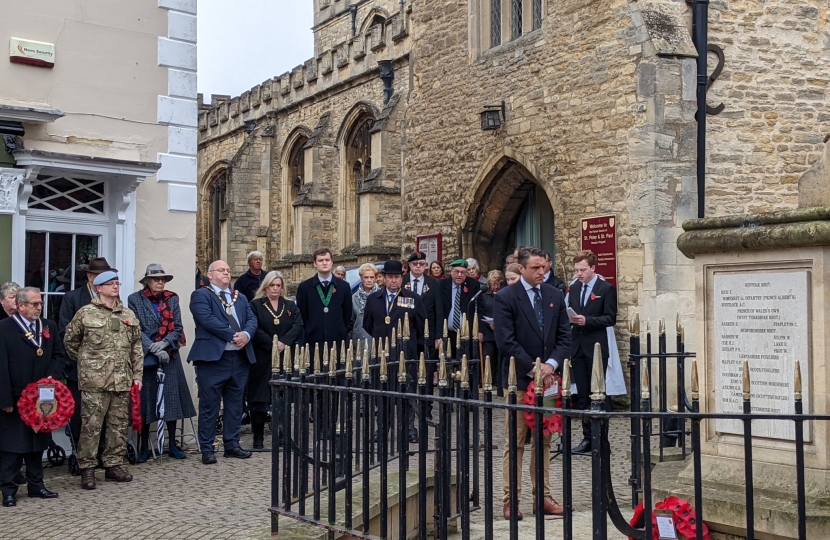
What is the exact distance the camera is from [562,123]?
14328 millimetres

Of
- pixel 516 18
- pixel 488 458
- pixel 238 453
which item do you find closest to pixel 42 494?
pixel 238 453

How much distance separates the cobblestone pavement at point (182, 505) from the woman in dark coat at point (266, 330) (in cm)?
77

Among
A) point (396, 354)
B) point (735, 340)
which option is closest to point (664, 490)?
point (735, 340)

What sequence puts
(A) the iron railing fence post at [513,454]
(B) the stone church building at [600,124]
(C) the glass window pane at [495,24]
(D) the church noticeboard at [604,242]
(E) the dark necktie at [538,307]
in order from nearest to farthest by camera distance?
(A) the iron railing fence post at [513,454]
(E) the dark necktie at [538,307]
(B) the stone church building at [600,124]
(D) the church noticeboard at [604,242]
(C) the glass window pane at [495,24]

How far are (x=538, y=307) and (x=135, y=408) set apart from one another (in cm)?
382

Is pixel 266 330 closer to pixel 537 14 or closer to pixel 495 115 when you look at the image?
pixel 495 115

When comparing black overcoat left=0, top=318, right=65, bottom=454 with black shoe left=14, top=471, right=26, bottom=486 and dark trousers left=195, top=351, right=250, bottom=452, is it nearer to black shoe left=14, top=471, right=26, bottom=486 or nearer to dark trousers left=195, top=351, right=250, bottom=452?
black shoe left=14, top=471, right=26, bottom=486

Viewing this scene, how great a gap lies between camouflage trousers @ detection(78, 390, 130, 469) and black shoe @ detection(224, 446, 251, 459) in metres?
1.14

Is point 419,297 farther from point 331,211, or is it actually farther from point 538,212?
point 331,211

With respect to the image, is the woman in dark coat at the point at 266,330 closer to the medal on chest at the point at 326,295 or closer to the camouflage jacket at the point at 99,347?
the medal on chest at the point at 326,295

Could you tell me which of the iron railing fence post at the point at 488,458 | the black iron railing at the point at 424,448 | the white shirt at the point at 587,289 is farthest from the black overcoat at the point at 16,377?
the white shirt at the point at 587,289

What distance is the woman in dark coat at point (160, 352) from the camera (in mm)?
9500

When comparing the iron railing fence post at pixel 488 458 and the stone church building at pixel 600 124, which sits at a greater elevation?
the stone church building at pixel 600 124

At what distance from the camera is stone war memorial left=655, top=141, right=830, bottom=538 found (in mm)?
4988
